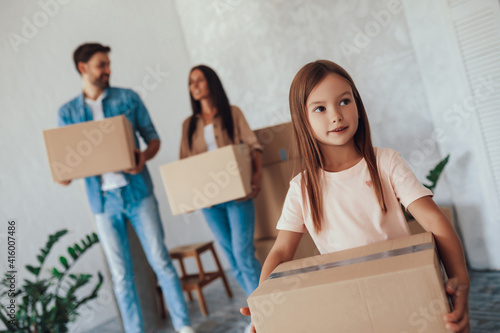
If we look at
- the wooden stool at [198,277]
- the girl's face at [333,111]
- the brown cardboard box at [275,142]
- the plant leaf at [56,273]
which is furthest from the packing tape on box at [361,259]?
the wooden stool at [198,277]

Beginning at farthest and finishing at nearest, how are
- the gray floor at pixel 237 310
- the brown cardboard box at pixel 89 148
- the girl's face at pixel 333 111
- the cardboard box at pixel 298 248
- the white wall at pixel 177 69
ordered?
the white wall at pixel 177 69
the cardboard box at pixel 298 248
the brown cardboard box at pixel 89 148
the gray floor at pixel 237 310
the girl's face at pixel 333 111

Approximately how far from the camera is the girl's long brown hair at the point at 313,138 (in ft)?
3.58

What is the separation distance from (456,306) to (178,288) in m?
1.81

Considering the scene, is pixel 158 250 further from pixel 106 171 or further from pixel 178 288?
pixel 106 171

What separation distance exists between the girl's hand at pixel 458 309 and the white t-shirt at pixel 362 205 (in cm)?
24

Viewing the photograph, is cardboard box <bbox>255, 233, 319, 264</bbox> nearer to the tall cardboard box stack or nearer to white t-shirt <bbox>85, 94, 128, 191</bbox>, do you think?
the tall cardboard box stack

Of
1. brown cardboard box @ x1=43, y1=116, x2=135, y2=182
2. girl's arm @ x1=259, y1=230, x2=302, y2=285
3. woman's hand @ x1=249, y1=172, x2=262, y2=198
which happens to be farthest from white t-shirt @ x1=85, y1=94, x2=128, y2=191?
girl's arm @ x1=259, y1=230, x2=302, y2=285

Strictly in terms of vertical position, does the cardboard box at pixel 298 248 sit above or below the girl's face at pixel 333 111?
below

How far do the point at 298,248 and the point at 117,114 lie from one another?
1145mm

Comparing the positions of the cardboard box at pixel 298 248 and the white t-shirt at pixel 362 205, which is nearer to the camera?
the white t-shirt at pixel 362 205

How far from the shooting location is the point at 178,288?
2412 millimetres

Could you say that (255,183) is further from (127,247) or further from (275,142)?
(127,247)

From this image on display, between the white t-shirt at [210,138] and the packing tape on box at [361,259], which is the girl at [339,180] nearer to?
the packing tape on box at [361,259]

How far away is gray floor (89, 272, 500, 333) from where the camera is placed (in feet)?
6.33
